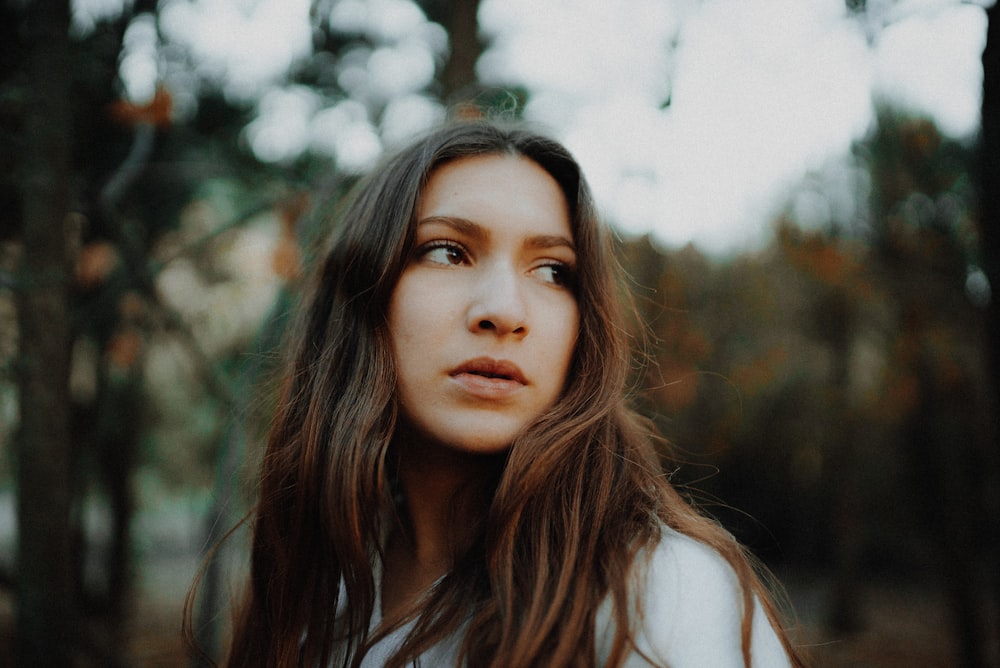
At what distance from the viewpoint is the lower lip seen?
4.99ft

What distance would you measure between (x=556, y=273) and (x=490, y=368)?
346mm

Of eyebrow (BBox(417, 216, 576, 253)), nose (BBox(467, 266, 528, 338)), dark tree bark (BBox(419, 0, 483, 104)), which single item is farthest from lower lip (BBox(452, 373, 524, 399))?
dark tree bark (BBox(419, 0, 483, 104))

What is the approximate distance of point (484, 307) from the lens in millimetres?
1522

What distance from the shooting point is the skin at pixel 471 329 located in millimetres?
1531

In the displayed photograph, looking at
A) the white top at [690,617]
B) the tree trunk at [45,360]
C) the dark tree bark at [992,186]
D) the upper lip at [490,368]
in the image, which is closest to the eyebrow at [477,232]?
the upper lip at [490,368]

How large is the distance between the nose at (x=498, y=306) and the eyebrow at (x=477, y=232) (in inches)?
3.9

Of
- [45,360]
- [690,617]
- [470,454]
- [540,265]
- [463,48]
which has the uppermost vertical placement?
[463,48]

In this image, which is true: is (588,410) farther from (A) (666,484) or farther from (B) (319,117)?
(B) (319,117)

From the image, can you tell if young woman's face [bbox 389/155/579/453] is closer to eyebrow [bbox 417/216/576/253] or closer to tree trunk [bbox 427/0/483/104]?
eyebrow [bbox 417/216/576/253]

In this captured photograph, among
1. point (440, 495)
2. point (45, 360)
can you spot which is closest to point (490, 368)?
point (440, 495)

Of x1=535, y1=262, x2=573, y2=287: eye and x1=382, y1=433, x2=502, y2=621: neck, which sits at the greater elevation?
x1=535, y1=262, x2=573, y2=287: eye

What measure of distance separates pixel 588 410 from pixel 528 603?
0.48 m

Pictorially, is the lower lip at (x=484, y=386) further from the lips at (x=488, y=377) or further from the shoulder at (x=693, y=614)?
the shoulder at (x=693, y=614)

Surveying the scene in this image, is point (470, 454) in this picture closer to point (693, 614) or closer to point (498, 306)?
point (498, 306)
